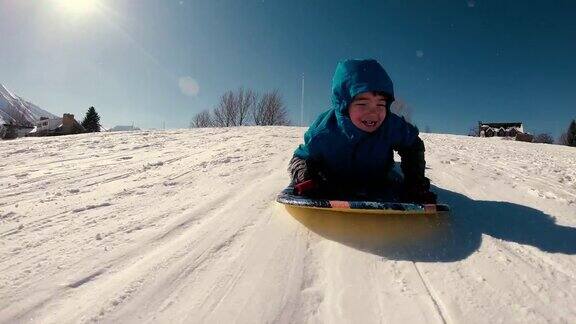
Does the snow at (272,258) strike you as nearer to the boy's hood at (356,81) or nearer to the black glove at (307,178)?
the black glove at (307,178)

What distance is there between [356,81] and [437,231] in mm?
1170

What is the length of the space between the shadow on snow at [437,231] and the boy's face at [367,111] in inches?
27.2

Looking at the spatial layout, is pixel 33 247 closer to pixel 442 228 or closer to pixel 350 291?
pixel 350 291

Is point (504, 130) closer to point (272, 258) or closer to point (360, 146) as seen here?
point (360, 146)

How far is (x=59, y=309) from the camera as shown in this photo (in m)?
1.36

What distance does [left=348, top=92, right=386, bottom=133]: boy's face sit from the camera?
262cm

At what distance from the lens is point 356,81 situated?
2639 millimetres

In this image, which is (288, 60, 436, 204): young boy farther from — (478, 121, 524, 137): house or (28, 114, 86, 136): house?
(28, 114, 86, 136): house

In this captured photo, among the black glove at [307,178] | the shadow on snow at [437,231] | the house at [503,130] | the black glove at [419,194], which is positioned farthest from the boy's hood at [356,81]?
the house at [503,130]

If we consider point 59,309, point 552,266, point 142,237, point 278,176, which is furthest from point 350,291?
point 278,176

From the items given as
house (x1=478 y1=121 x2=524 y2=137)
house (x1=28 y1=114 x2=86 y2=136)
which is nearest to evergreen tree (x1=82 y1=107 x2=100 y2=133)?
house (x1=28 y1=114 x2=86 y2=136)

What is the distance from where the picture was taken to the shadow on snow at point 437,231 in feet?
6.18

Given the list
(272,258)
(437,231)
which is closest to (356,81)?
(437,231)

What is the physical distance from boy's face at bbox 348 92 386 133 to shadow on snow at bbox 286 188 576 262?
27.2 inches
